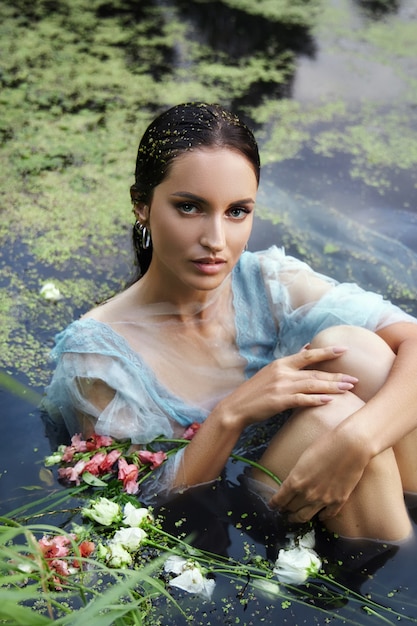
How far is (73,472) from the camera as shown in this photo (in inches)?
84.8

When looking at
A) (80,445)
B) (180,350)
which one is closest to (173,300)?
(180,350)

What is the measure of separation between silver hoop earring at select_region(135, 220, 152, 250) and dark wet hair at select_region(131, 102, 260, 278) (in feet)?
0.34

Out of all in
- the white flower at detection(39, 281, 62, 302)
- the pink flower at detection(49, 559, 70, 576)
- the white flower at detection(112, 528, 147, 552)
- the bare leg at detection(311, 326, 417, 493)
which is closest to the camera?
the pink flower at detection(49, 559, 70, 576)

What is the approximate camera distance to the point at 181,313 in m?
2.34

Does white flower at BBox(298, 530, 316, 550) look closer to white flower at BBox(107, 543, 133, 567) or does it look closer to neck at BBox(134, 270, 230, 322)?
white flower at BBox(107, 543, 133, 567)

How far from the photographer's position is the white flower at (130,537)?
6.09 feet

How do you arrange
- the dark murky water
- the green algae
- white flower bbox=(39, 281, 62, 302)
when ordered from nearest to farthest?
1. the dark murky water
2. white flower bbox=(39, 281, 62, 302)
3. the green algae

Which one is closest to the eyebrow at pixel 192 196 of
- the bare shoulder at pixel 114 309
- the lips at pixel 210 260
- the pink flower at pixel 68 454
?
the lips at pixel 210 260

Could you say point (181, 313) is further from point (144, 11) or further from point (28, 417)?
point (144, 11)

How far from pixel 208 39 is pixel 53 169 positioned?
1.77 metres

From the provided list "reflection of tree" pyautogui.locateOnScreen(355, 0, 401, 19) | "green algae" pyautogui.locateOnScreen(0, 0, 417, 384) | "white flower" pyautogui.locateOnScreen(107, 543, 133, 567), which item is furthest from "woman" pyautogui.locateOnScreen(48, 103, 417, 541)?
"reflection of tree" pyautogui.locateOnScreen(355, 0, 401, 19)

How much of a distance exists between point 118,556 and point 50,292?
1390 mm

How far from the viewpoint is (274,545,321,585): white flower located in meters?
1.88

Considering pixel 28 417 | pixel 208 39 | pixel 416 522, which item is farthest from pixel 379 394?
pixel 208 39
